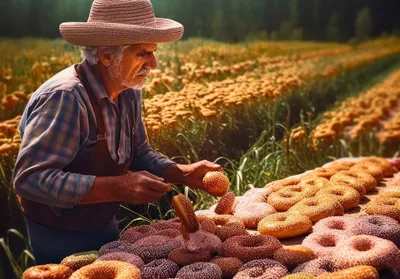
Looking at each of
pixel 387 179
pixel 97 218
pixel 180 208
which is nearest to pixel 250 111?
pixel 387 179

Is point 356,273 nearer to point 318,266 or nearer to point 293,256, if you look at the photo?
point 318,266

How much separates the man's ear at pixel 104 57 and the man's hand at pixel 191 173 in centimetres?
59

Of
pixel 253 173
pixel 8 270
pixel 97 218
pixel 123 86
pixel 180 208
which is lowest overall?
pixel 8 270

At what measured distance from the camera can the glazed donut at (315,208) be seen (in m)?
2.98

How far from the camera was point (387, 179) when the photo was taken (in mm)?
3936

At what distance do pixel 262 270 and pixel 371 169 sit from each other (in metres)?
1.64

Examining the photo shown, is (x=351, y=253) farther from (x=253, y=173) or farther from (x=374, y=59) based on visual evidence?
(x=374, y=59)

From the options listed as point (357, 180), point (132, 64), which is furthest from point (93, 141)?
point (357, 180)

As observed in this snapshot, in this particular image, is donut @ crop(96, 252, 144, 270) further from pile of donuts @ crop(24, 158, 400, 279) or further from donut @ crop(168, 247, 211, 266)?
donut @ crop(168, 247, 211, 266)

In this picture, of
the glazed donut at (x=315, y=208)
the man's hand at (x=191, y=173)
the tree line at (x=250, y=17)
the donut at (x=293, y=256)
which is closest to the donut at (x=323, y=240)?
the donut at (x=293, y=256)

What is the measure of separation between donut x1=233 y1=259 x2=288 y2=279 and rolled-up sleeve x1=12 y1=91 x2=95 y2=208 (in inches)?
26.6

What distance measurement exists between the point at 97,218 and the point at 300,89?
3974mm

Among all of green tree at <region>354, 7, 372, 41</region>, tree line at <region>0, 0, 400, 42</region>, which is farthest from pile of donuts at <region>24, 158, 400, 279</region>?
green tree at <region>354, 7, 372, 41</region>

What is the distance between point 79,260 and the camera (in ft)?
8.12
